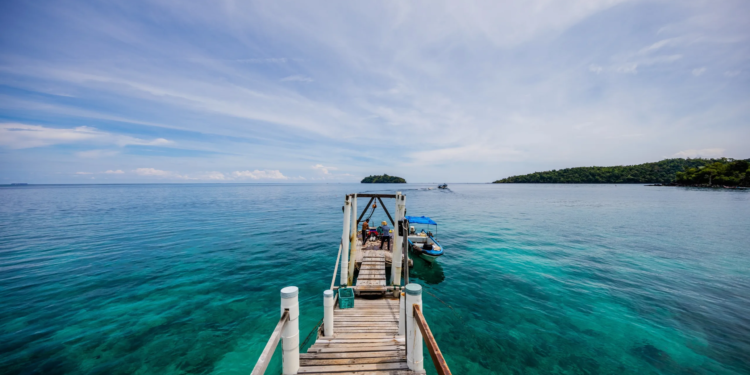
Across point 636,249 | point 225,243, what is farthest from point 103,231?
point 636,249

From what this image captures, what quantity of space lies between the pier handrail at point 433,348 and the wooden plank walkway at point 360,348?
73.8 inches

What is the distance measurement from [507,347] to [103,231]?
133 feet

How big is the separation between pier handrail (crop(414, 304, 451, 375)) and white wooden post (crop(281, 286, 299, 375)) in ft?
8.55

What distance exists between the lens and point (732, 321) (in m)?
11.1

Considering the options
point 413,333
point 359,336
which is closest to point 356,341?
point 359,336

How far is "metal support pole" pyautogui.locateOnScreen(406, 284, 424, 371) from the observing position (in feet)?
18.2

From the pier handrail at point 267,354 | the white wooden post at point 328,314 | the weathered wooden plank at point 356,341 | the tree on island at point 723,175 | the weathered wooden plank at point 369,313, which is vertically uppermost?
the tree on island at point 723,175

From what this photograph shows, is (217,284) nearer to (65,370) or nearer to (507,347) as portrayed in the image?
(65,370)

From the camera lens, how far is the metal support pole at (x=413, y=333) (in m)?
5.54

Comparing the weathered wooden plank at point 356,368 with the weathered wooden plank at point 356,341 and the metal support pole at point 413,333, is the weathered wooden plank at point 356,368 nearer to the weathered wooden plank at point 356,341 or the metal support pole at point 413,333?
the metal support pole at point 413,333

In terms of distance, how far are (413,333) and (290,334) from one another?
283 cm

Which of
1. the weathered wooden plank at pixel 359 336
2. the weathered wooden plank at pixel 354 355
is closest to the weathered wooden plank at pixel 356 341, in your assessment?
the weathered wooden plank at pixel 359 336

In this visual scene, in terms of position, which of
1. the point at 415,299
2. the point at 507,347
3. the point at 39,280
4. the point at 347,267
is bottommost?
the point at 507,347

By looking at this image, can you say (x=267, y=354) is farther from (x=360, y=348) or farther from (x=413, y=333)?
(x=360, y=348)
